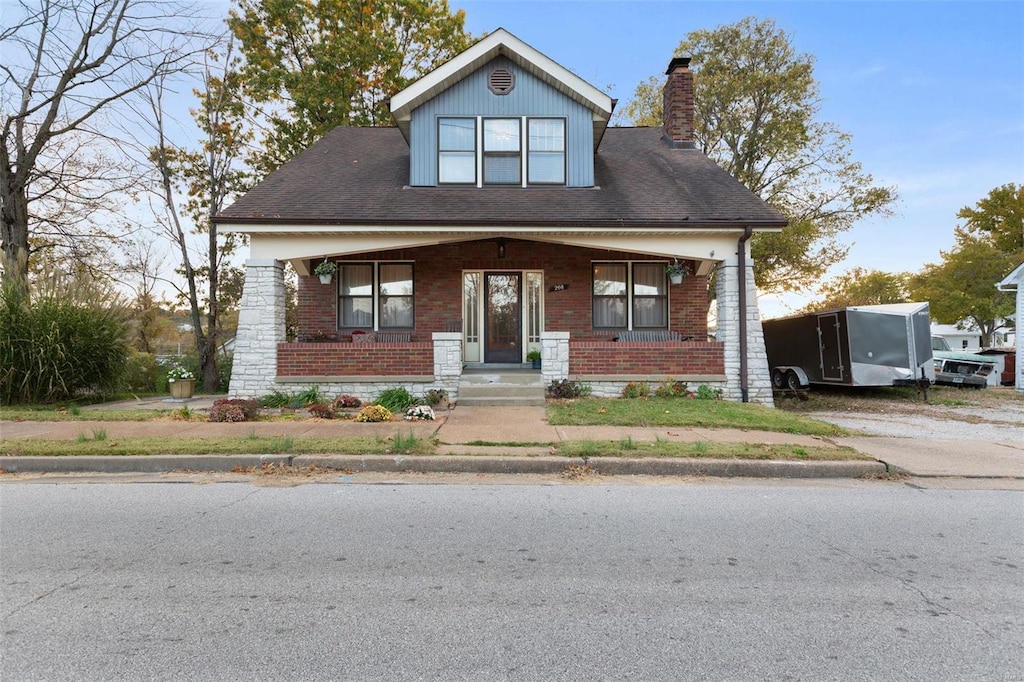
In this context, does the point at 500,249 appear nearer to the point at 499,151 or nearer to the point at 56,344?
the point at 499,151

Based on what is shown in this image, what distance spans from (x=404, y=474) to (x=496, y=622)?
11.5 feet

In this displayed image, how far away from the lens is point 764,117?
72.4ft

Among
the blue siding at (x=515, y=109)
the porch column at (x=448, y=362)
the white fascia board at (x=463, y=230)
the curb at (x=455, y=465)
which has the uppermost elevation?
the blue siding at (x=515, y=109)

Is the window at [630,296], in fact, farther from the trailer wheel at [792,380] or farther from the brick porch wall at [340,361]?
the brick porch wall at [340,361]

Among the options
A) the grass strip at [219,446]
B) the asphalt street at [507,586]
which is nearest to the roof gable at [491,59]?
the grass strip at [219,446]

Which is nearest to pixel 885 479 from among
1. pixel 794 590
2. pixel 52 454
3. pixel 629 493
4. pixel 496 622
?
pixel 629 493

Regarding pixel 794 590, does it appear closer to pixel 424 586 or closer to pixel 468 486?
pixel 424 586

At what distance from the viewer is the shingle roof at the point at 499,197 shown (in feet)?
36.4

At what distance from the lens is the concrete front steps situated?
10633 millimetres

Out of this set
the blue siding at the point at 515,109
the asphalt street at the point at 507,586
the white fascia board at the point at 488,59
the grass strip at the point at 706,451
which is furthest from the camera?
the blue siding at the point at 515,109

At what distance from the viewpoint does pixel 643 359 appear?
11.4 metres

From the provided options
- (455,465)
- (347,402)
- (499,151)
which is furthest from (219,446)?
(499,151)

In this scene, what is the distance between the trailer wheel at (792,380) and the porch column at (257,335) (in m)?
12.7

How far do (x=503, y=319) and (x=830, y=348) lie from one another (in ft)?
26.2
